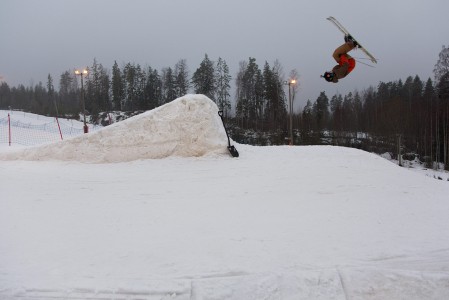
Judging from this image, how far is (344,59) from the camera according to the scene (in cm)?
694

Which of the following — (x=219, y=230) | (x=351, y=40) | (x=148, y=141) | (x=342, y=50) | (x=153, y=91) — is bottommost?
(x=219, y=230)

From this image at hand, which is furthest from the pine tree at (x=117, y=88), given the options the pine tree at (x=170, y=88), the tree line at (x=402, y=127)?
the tree line at (x=402, y=127)

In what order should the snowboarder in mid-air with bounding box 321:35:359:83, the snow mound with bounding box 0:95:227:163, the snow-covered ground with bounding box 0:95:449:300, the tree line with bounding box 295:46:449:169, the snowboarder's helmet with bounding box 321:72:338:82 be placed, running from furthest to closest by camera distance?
the tree line with bounding box 295:46:449:169 → the snow mound with bounding box 0:95:227:163 → the snowboarder's helmet with bounding box 321:72:338:82 → the snowboarder in mid-air with bounding box 321:35:359:83 → the snow-covered ground with bounding box 0:95:449:300

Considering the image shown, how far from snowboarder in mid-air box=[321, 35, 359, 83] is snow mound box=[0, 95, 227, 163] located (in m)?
6.07

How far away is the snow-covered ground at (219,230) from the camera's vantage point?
3768mm

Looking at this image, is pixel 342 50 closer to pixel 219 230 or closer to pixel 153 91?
pixel 219 230

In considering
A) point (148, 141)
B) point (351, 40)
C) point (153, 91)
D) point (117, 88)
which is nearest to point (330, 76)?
point (351, 40)

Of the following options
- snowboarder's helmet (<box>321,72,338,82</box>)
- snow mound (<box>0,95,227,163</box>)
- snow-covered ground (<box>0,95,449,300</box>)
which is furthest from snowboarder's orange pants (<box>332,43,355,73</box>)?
snow mound (<box>0,95,227,163</box>)

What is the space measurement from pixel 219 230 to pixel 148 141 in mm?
7175

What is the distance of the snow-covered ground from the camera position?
148 inches

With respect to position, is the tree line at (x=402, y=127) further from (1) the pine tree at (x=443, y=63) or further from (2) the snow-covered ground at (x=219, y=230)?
(2) the snow-covered ground at (x=219, y=230)

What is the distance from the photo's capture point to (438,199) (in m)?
7.88

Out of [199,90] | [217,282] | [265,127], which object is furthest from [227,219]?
[199,90]

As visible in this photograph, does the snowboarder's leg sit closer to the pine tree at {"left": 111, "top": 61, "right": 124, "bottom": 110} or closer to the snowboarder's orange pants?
the snowboarder's orange pants
